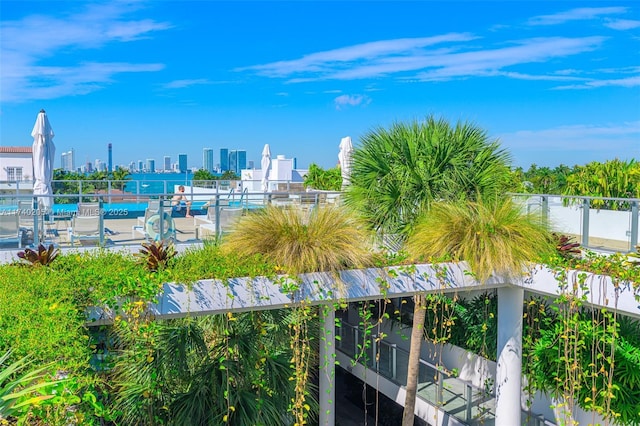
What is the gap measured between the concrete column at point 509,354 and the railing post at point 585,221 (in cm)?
207

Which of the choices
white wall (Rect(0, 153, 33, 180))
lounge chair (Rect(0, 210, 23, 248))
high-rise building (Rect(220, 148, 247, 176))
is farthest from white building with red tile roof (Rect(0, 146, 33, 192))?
high-rise building (Rect(220, 148, 247, 176))

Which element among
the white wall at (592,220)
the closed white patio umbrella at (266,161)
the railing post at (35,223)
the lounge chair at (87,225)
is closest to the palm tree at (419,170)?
the white wall at (592,220)

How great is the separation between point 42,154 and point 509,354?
11.6m

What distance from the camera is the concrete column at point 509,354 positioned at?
24.7 feet

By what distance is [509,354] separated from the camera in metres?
7.57

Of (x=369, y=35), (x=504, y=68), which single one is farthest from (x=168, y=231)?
(x=504, y=68)

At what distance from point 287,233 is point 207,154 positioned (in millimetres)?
138984

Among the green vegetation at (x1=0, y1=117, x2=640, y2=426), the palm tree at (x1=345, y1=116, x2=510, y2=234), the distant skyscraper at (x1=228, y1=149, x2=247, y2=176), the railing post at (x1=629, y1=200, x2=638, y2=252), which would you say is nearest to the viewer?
the green vegetation at (x1=0, y1=117, x2=640, y2=426)

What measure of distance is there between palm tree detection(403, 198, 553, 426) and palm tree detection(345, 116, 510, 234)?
1.06m

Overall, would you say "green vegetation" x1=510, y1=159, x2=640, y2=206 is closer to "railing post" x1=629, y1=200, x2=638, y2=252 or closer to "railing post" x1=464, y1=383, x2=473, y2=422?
"railing post" x1=629, y1=200, x2=638, y2=252

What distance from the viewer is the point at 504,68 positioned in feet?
140

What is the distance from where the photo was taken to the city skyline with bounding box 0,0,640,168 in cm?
3244

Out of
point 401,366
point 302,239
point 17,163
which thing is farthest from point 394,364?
point 17,163

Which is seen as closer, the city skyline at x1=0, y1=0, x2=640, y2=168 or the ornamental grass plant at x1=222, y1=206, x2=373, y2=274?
the ornamental grass plant at x1=222, y1=206, x2=373, y2=274
